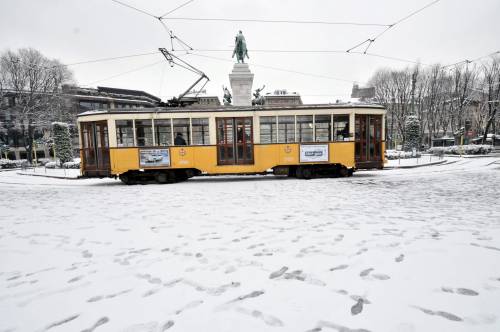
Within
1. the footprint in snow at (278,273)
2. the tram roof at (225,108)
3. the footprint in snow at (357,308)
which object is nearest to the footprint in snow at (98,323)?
the footprint in snow at (278,273)

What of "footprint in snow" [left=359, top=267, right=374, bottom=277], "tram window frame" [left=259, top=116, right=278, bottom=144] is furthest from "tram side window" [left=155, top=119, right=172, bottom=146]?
"footprint in snow" [left=359, top=267, right=374, bottom=277]

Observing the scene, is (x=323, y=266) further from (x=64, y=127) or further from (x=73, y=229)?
(x=64, y=127)

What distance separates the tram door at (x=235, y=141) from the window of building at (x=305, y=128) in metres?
2.20

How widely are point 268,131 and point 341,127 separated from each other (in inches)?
133

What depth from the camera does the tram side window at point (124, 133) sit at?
11.2 m

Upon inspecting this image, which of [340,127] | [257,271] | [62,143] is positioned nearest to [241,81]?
[340,127]

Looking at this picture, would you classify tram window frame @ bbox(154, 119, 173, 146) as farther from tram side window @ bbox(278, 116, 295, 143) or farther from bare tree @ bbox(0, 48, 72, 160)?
bare tree @ bbox(0, 48, 72, 160)

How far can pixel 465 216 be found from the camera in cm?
468

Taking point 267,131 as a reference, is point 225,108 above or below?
above

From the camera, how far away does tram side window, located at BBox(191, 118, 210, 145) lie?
37.4ft

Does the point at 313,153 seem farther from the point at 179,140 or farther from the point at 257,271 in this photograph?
the point at 257,271

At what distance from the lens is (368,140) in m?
11.8

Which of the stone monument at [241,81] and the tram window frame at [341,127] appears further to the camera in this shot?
the stone monument at [241,81]

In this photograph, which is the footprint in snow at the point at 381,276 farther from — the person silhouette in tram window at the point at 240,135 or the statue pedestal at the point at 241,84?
the statue pedestal at the point at 241,84
